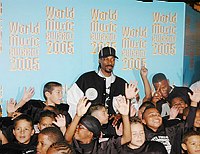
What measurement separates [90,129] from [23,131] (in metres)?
0.59

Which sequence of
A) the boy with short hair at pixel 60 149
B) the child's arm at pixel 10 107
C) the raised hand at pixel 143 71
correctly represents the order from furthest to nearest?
the raised hand at pixel 143 71, the child's arm at pixel 10 107, the boy with short hair at pixel 60 149

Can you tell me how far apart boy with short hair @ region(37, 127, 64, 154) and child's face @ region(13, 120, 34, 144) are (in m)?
0.44

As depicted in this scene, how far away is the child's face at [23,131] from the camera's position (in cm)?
387

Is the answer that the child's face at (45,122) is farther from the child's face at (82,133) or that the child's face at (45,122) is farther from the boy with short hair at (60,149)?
the boy with short hair at (60,149)

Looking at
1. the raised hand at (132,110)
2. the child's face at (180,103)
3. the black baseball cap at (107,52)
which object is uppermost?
the black baseball cap at (107,52)

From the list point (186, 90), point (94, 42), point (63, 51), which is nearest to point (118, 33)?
point (94, 42)

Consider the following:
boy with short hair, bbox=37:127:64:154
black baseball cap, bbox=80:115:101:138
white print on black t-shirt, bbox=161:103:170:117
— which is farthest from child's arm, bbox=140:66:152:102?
boy with short hair, bbox=37:127:64:154

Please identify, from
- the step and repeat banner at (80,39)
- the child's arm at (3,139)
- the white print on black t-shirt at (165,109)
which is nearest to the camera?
the child's arm at (3,139)

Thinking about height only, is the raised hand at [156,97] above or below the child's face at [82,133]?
above

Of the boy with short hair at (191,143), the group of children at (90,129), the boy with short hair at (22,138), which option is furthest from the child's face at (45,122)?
the boy with short hair at (191,143)

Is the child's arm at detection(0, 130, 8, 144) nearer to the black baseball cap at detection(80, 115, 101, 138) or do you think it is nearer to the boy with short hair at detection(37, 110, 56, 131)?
the boy with short hair at detection(37, 110, 56, 131)

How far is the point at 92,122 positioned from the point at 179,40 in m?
2.43

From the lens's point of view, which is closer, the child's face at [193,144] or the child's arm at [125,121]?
the child's arm at [125,121]

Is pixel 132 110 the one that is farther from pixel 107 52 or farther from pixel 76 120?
pixel 76 120
